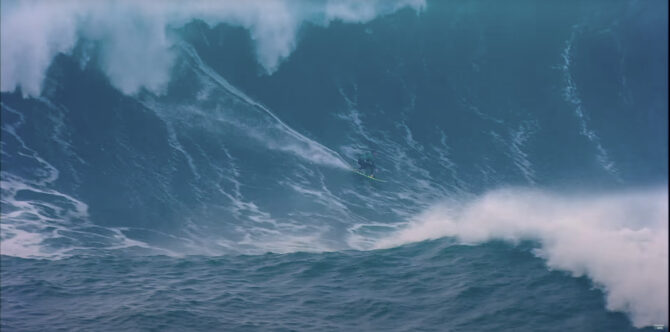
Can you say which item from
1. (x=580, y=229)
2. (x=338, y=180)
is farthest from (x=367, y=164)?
(x=580, y=229)

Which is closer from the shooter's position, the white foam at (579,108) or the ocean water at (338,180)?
the ocean water at (338,180)

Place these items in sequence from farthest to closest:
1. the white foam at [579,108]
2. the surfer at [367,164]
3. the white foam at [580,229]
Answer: the surfer at [367,164] → the white foam at [579,108] → the white foam at [580,229]

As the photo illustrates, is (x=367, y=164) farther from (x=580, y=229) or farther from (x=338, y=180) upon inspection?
(x=580, y=229)

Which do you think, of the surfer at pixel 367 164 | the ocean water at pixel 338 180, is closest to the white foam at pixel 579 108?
the ocean water at pixel 338 180

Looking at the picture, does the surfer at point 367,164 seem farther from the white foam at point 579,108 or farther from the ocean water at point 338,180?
the white foam at point 579,108

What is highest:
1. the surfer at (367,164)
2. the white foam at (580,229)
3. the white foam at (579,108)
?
the white foam at (579,108)

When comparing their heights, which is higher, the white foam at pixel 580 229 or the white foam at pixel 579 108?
the white foam at pixel 579 108
